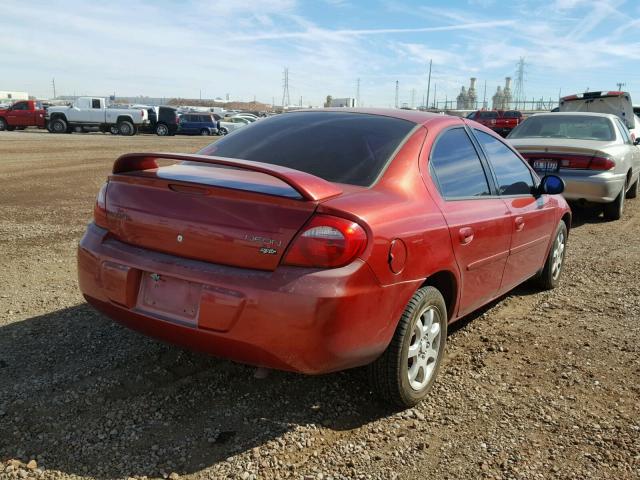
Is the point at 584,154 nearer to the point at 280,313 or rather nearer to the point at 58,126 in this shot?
the point at 280,313

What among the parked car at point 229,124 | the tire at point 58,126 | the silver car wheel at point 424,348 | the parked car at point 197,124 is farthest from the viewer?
the parked car at point 229,124

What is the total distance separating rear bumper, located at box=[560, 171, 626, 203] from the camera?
7.57 meters

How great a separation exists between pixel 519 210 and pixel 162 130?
112ft

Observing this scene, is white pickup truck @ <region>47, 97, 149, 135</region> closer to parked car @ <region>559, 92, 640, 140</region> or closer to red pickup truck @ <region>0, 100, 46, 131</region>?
red pickup truck @ <region>0, 100, 46, 131</region>

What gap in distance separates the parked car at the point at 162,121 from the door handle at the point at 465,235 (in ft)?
112

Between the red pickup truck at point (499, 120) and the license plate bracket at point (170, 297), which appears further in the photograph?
the red pickup truck at point (499, 120)

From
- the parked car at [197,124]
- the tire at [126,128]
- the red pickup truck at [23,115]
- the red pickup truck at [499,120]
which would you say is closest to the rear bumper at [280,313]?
the red pickup truck at [499,120]

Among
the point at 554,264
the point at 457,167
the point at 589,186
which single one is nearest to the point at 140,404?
the point at 457,167

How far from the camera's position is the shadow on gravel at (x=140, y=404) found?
253cm

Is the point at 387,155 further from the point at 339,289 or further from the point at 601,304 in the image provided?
the point at 601,304

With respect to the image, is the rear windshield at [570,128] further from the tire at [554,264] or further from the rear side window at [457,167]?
the rear side window at [457,167]

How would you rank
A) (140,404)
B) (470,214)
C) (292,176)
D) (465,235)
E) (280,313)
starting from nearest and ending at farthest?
(280,313) < (292,176) < (140,404) < (465,235) < (470,214)

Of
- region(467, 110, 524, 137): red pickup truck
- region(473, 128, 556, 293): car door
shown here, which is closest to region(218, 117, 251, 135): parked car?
region(467, 110, 524, 137): red pickup truck

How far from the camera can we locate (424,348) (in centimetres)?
306
